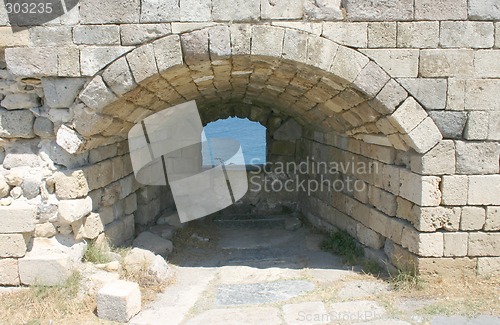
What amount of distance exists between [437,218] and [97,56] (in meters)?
4.04

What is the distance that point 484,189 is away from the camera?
15.2 ft

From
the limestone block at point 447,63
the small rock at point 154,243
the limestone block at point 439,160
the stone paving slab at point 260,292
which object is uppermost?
the limestone block at point 447,63

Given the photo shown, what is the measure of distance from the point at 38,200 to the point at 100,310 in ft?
4.77

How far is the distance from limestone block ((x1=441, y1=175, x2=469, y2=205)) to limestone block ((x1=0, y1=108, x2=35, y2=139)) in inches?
181

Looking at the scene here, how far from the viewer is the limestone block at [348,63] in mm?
4406

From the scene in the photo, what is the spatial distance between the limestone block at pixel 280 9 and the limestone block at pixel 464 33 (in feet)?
5.12

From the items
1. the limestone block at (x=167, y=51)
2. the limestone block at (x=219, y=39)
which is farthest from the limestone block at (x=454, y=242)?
the limestone block at (x=167, y=51)

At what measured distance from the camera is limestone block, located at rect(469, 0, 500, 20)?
14.5 ft

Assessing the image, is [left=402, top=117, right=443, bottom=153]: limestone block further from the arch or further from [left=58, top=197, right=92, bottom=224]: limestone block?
[left=58, top=197, right=92, bottom=224]: limestone block

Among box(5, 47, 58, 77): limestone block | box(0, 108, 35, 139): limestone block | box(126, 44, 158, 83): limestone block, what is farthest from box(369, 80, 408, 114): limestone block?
box(0, 108, 35, 139): limestone block

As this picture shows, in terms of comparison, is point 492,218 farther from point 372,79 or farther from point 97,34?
point 97,34

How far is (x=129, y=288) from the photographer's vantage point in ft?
13.9

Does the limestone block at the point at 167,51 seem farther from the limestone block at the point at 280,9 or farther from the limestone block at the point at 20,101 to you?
the limestone block at the point at 20,101

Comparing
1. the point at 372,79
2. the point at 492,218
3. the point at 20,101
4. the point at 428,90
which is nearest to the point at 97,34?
the point at 20,101
